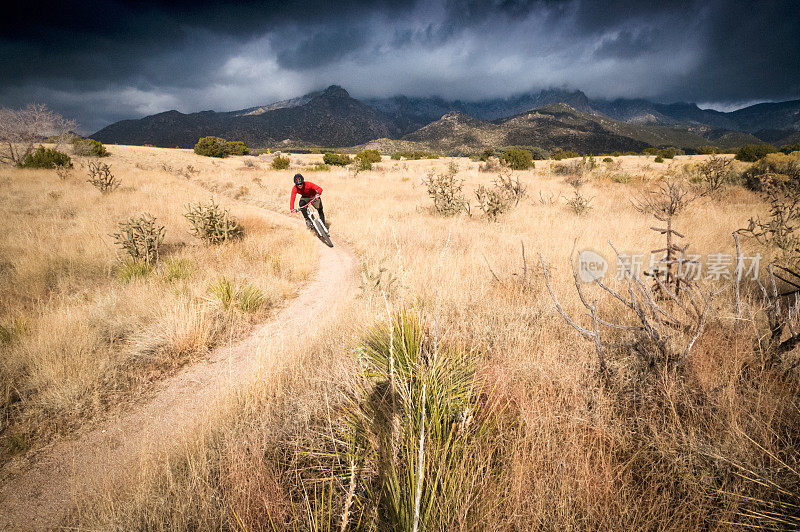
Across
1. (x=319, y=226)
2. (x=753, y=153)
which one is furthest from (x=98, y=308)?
(x=753, y=153)

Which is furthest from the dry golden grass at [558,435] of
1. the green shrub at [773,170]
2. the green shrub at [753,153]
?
the green shrub at [753,153]

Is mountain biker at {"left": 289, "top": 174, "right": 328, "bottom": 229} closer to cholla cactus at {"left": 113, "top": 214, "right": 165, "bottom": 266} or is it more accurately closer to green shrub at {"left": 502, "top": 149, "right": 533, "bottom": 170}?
cholla cactus at {"left": 113, "top": 214, "right": 165, "bottom": 266}

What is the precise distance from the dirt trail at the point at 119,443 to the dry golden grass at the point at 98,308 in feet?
0.88

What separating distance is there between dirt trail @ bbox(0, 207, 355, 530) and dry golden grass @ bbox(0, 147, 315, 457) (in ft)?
Result: 0.88

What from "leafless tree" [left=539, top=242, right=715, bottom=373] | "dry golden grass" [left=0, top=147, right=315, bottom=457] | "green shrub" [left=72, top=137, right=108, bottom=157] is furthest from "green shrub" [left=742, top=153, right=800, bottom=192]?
"green shrub" [left=72, top=137, right=108, bottom=157]

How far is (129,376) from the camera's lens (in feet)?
11.1

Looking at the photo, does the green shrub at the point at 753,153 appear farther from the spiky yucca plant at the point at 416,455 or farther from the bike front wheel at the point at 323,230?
the spiky yucca plant at the point at 416,455

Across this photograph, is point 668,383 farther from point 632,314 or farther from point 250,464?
point 250,464

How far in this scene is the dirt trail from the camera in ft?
6.94

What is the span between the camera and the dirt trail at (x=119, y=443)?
2115mm

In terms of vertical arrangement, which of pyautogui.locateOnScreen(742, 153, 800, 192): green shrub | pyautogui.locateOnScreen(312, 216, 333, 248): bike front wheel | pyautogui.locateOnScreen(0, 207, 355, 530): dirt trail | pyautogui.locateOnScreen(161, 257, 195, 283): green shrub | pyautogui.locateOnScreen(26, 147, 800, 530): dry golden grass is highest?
pyautogui.locateOnScreen(742, 153, 800, 192): green shrub

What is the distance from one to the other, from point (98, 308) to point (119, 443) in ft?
9.00

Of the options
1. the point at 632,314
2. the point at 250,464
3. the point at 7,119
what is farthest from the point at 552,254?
the point at 7,119

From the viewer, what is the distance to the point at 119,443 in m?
2.63
